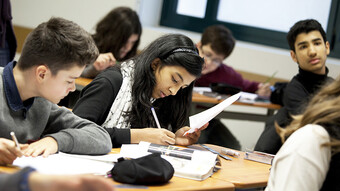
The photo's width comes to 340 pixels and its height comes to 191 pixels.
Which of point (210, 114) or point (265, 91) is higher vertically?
point (210, 114)

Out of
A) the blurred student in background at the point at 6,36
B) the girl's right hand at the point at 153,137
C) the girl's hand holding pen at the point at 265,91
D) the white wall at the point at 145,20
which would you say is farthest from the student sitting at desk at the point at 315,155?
the white wall at the point at 145,20

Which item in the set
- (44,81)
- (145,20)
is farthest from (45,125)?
(145,20)

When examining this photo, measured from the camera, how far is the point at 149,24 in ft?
18.6

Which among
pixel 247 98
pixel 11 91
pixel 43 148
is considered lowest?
pixel 247 98

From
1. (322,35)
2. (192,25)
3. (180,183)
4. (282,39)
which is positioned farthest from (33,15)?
(180,183)

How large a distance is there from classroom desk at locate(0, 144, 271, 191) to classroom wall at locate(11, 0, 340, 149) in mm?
2585

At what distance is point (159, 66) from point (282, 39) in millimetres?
3348

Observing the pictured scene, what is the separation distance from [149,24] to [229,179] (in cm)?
417

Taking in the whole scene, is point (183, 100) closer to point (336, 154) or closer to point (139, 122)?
point (139, 122)

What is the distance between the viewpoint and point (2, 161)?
135 cm

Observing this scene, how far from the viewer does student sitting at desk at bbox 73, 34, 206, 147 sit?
218 cm

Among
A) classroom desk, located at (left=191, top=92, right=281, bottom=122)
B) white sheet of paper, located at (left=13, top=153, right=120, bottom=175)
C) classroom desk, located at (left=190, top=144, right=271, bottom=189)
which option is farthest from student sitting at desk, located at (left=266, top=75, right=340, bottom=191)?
classroom desk, located at (left=191, top=92, right=281, bottom=122)

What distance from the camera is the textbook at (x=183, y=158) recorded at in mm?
1581

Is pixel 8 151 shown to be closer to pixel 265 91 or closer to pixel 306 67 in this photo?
pixel 306 67
